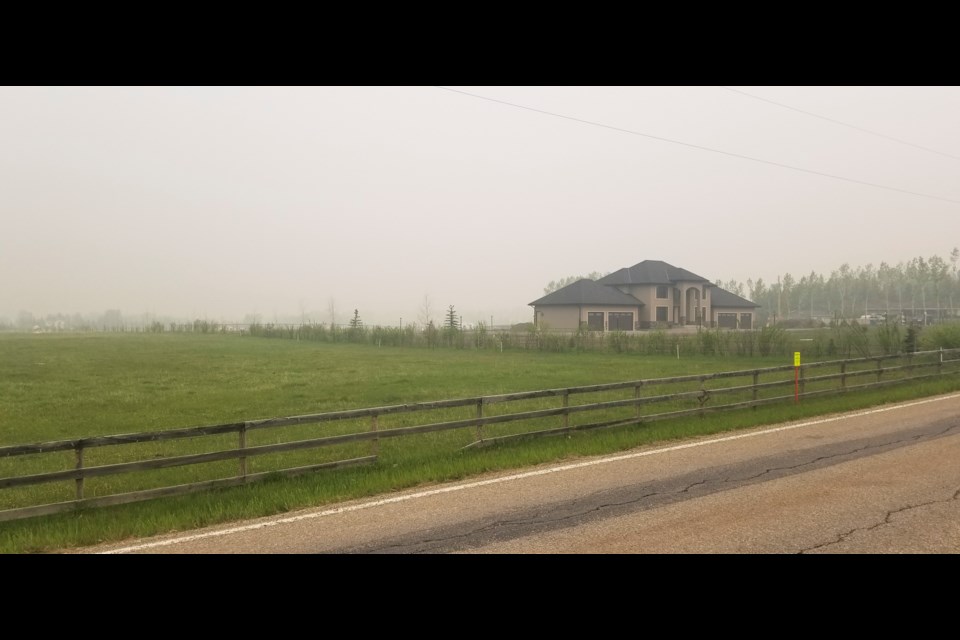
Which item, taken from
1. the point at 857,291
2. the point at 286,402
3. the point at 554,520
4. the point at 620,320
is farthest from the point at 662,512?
the point at 857,291

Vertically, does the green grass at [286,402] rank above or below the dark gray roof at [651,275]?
below

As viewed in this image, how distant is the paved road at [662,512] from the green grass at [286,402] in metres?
0.71

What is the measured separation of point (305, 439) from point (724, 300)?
66309 mm

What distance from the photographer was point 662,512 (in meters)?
7.27

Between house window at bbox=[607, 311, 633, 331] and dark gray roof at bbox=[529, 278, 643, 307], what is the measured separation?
1.11 metres

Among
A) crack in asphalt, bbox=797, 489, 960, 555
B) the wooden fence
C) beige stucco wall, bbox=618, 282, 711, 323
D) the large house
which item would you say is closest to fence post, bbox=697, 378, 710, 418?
the wooden fence

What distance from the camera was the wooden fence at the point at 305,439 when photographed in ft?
26.6

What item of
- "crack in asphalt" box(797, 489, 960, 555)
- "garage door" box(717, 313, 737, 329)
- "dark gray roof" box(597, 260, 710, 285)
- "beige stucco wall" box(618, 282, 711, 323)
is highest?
"dark gray roof" box(597, 260, 710, 285)

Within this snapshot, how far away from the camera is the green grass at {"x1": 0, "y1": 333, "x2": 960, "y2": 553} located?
26.0 feet

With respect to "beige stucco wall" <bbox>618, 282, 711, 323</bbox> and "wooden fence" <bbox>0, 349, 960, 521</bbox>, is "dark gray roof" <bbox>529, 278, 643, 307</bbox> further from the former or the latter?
"wooden fence" <bbox>0, 349, 960, 521</bbox>

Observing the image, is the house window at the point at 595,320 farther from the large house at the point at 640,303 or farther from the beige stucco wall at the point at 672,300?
the beige stucco wall at the point at 672,300

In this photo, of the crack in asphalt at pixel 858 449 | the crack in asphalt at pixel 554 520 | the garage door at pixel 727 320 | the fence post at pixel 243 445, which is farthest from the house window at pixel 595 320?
the fence post at pixel 243 445

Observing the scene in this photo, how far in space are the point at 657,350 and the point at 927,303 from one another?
11359 cm

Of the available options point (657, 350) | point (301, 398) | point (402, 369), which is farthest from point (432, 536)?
point (657, 350)
